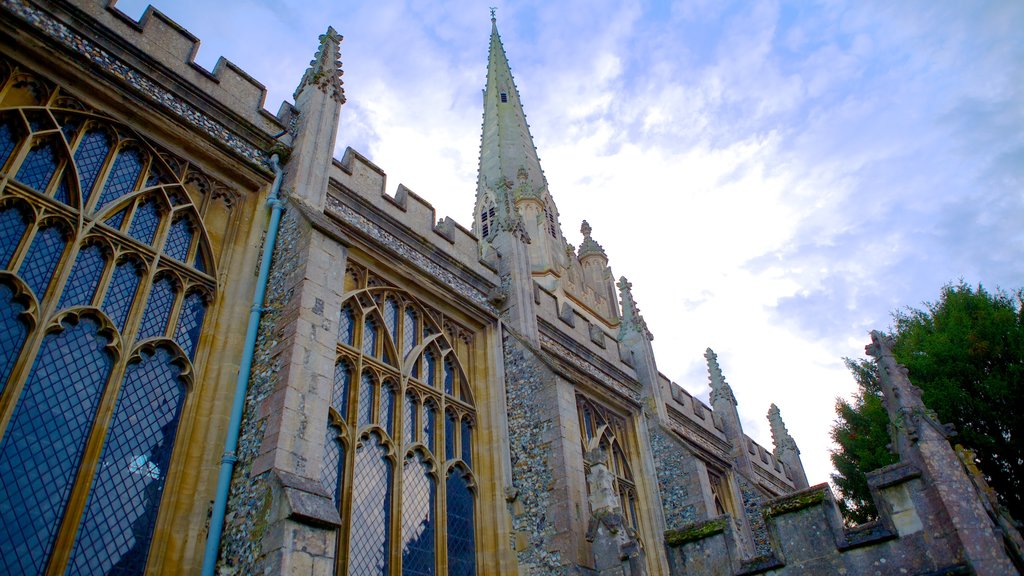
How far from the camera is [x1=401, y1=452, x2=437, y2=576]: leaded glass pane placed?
8.45 m

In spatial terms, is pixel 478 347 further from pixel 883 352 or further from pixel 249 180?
pixel 883 352

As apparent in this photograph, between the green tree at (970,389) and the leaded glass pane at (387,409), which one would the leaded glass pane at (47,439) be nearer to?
the leaded glass pane at (387,409)

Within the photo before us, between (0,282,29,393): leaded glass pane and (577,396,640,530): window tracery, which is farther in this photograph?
(577,396,640,530): window tracery

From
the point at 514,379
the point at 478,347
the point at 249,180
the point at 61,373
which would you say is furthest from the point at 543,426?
the point at 61,373

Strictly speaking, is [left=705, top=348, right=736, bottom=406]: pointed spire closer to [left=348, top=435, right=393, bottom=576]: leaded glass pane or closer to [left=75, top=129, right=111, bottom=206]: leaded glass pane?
[left=348, top=435, right=393, bottom=576]: leaded glass pane

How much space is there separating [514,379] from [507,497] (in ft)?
6.80

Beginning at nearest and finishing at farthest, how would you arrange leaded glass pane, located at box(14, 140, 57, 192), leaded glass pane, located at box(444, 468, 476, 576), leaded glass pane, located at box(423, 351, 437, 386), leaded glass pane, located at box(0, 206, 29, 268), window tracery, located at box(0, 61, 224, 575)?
window tracery, located at box(0, 61, 224, 575) → leaded glass pane, located at box(0, 206, 29, 268) → leaded glass pane, located at box(14, 140, 57, 192) → leaded glass pane, located at box(444, 468, 476, 576) → leaded glass pane, located at box(423, 351, 437, 386)

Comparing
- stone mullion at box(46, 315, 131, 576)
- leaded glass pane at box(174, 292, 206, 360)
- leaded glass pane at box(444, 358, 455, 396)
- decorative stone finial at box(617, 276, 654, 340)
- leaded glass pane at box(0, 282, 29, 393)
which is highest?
decorative stone finial at box(617, 276, 654, 340)

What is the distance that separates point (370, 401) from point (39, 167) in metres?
4.61

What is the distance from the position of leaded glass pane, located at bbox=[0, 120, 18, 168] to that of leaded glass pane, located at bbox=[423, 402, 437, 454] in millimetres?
5755

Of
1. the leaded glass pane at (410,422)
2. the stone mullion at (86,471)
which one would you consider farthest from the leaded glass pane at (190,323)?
the leaded glass pane at (410,422)

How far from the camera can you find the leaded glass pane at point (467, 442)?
396 inches

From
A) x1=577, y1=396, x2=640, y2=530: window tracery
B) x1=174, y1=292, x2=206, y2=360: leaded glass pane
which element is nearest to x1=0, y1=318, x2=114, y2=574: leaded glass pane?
x1=174, y1=292, x2=206, y2=360: leaded glass pane

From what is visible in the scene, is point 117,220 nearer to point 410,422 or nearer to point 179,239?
point 179,239
